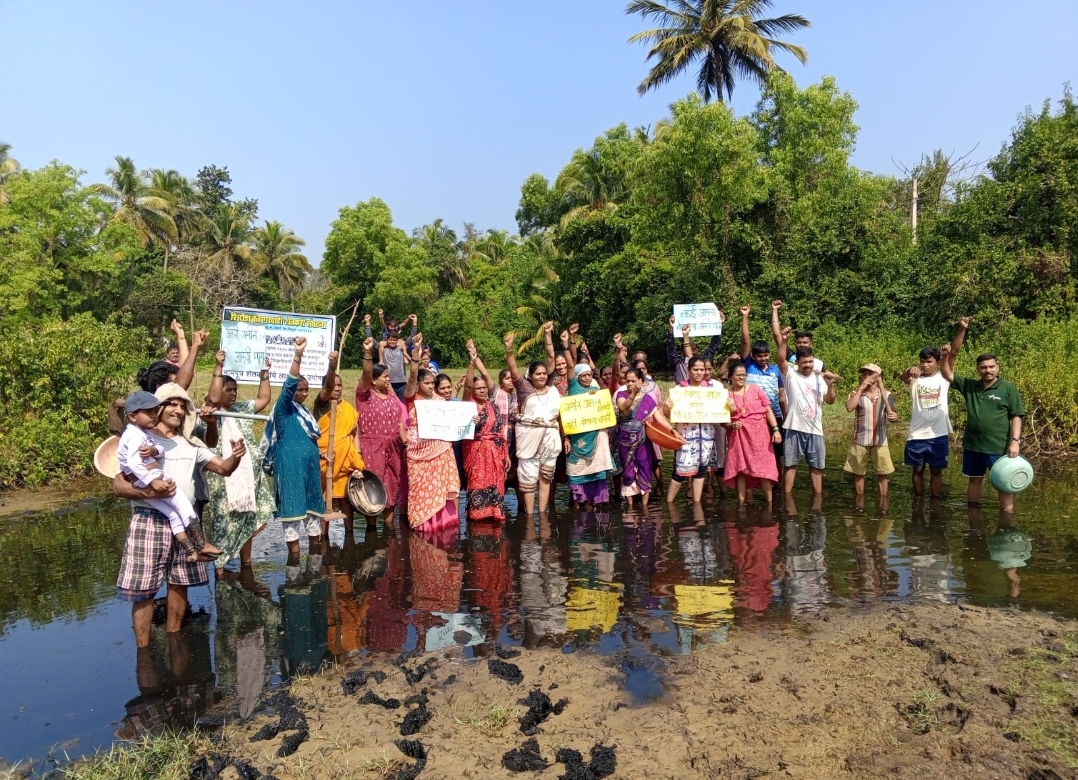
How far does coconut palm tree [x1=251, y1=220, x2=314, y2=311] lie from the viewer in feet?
157

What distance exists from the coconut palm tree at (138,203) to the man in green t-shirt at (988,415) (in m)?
40.2

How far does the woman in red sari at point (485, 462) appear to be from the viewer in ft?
27.4

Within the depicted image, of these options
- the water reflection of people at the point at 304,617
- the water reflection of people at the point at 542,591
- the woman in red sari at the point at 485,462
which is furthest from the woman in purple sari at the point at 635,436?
the water reflection of people at the point at 304,617

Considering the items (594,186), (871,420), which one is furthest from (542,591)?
(594,186)

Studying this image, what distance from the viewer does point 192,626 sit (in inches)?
224

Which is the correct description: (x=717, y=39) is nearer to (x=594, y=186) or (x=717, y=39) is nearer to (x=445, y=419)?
(x=594, y=186)

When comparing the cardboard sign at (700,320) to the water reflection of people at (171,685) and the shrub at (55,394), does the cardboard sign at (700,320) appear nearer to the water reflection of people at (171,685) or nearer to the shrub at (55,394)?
the water reflection of people at (171,685)

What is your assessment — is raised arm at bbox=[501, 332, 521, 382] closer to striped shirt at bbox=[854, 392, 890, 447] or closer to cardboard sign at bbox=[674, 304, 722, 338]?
cardboard sign at bbox=[674, 304, 722, 338]

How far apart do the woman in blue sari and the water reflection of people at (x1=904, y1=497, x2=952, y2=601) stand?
323 cm

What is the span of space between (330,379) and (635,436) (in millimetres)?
3571

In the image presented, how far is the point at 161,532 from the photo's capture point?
513 cm

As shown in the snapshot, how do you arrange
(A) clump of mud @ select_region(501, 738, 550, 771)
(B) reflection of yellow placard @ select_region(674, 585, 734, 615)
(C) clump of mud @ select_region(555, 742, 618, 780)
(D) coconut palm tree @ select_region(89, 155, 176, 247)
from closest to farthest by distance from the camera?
(C) clump of mud @ select_region(555, 742, 618, 780)
(A) clump of mud @ select_region(501, 738, 550, 771)
(B) reflection of yellow placard @ select_region(674, 585, 734, 615)
(D) coconut palm tree @ select_region(89, 155, 176, 247)

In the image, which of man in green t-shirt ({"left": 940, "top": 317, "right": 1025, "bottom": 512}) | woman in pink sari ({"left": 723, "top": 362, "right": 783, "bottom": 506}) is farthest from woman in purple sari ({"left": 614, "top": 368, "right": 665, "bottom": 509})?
man in green t-shirt ({"left": 940, "top": 317, "right": 1025, "bottom": 512})

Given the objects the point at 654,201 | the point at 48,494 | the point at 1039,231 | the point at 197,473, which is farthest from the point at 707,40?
the point at 197,473
